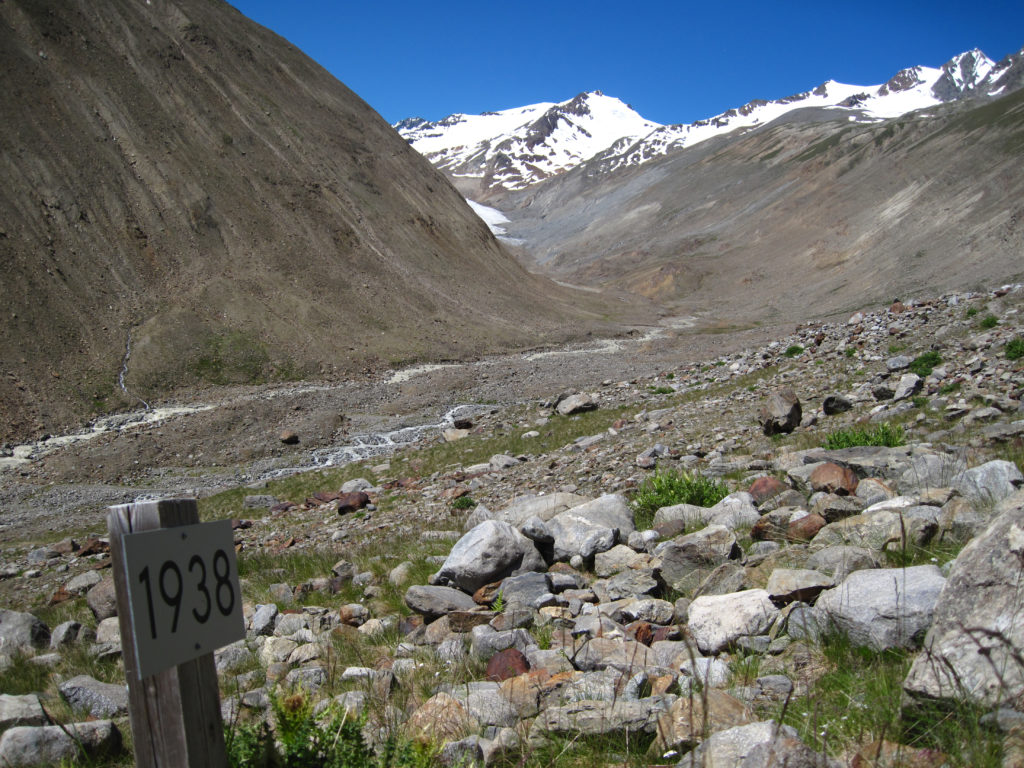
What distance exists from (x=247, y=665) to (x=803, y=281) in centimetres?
6758

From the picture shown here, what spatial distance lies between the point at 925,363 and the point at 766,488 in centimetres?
813

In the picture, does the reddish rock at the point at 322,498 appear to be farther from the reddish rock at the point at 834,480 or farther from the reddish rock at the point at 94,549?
the reddish rock at the point at 834,480

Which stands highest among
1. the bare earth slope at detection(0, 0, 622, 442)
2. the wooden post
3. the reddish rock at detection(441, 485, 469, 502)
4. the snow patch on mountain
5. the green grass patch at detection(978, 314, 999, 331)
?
the snow patch on mountain

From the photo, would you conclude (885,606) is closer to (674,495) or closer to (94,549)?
(674,495)

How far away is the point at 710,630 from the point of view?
13.2ft

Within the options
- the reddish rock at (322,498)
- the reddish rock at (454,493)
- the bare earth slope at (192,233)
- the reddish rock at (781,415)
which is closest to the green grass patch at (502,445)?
the reddish rock at (322,498)

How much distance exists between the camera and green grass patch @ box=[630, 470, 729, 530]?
7.74 m

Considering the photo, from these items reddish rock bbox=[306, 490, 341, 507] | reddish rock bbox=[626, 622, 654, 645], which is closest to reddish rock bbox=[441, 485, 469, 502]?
reddish rock bbox=[306, 490, 341, 507]

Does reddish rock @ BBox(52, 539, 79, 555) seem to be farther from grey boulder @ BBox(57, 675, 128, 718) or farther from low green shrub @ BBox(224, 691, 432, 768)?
low green shrub @ BBox(224, 691, 432, 768)

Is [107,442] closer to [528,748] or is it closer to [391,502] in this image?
[391,502]

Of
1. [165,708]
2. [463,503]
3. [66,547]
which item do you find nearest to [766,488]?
[463,503]

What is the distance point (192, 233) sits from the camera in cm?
3653

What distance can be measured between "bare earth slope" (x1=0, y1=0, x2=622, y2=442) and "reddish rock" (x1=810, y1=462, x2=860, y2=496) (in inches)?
951

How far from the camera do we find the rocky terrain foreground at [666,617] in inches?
108
